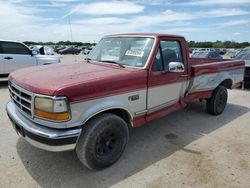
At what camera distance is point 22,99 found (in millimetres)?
3234

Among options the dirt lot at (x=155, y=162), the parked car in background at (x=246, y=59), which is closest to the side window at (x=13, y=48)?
the dirt lot at (x=155, y=162)

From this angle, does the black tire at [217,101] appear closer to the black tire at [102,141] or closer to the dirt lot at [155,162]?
the dirt lot at [155,162]

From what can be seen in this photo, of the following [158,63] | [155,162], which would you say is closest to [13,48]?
[158,63]

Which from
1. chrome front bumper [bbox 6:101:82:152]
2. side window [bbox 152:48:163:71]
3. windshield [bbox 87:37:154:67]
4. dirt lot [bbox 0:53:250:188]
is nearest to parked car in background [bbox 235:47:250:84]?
dirt lot [bbox 0:53:250:188]

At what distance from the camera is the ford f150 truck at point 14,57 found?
30.0 feet

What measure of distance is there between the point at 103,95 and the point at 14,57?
7.65 meters

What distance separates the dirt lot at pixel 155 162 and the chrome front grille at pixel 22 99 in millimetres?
855

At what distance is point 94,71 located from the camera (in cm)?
354

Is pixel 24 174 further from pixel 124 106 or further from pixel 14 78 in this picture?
pixel 124 106

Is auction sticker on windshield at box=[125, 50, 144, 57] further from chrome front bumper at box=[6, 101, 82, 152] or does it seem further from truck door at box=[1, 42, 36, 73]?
truck door at box=[1, 42, 36, 73]

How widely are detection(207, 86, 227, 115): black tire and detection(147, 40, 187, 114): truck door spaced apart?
4.60ft

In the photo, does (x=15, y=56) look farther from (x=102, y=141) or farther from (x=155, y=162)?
(x=155, y=162)

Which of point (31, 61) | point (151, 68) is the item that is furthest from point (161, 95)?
point (31, 61)

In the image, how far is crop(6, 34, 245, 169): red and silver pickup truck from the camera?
9.35ft
